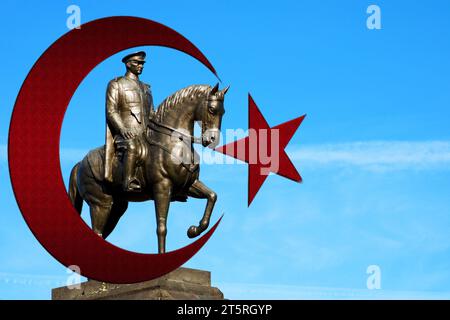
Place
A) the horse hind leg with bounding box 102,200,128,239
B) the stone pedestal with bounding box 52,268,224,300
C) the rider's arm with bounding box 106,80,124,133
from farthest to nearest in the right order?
the horse hind leg with bounding box 102,200,128,239 < the rider's arm with bounding box 106,80,124,133 < the stone pedestal with bounding box 52,268,224,300

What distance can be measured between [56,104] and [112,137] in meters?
1.33

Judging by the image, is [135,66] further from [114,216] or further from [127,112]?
[114,216]

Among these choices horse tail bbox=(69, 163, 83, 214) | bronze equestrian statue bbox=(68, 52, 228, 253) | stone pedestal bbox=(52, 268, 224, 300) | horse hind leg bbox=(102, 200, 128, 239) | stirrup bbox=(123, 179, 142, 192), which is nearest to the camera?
stone pedestal bbox=(52, 268, 224, 300)


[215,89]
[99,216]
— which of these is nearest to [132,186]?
[99,216]

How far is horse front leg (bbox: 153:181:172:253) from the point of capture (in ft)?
58.7

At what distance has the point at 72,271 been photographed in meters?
17.3

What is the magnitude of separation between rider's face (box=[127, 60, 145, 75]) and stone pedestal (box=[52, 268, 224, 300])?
3663 millimetres

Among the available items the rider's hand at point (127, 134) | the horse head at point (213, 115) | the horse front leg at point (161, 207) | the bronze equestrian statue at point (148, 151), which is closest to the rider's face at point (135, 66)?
the bronze equestrian statue at point (148, 151)

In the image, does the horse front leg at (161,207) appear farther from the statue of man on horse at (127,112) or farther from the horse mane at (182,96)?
the horse mane at (182,96)

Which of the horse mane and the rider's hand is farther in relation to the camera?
the rider's hand

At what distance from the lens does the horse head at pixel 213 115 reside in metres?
18.0

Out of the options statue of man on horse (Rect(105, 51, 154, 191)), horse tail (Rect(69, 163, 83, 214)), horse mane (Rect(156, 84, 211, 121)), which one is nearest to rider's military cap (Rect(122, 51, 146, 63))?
statue of man on horse (Rect(105, 51, 154, 191))

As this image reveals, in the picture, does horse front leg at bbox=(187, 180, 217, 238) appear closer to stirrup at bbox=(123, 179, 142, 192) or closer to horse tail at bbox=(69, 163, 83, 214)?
stirrup at bbox=(123, 179, 142, 192)
